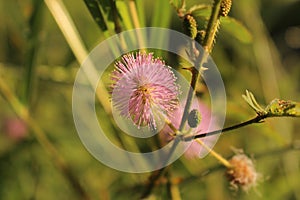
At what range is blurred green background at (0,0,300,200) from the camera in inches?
38.7

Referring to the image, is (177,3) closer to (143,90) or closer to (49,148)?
(143,90)

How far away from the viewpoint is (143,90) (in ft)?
2.02

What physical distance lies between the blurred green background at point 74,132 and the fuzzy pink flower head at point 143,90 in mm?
227

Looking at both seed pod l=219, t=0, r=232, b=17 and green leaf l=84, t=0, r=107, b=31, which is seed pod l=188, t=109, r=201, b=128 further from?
green leaf l=84, t=0, r=107, b=31

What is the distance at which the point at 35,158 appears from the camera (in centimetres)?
133

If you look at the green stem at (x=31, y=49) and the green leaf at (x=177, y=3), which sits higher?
the green leaf at (x=177, y=3)

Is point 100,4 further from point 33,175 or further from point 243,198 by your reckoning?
point 33,175

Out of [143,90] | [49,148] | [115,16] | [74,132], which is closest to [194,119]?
[143,90]

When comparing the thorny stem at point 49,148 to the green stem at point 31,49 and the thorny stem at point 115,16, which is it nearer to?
the green stem at point 31,49

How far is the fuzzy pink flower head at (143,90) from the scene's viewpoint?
60 centimetres

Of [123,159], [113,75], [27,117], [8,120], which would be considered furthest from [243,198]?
[8,120]

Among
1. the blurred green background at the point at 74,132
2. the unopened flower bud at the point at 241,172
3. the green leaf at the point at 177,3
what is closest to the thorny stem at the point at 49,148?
the blurred green background at the point at 74,132

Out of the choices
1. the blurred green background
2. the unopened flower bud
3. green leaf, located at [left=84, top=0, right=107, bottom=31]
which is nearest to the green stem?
the blurred green background

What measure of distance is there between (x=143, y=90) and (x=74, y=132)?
95 centimetres
